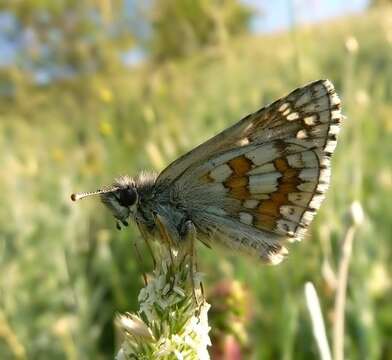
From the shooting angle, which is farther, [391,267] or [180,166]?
[391,267]

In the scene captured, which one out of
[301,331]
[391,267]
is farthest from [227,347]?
[391,267]

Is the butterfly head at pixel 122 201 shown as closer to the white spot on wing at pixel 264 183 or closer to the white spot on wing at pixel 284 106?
the white spot on wing at pixel 264 183

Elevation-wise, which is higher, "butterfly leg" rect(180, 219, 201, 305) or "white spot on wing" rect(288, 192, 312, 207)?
"white spot on wing" rect(288, 192, 312, 207)

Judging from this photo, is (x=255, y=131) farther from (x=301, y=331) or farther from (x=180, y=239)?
(x=301, y=331)

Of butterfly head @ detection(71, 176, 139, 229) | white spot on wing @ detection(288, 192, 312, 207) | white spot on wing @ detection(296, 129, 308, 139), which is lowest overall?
white spot on wing @ detection(288, 192, 312, 207)

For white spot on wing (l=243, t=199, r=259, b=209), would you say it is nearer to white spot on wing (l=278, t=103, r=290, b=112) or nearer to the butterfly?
the butterfly

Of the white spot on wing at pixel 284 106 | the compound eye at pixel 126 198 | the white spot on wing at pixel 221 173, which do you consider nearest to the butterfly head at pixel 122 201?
the compound eye at pixel 126 198

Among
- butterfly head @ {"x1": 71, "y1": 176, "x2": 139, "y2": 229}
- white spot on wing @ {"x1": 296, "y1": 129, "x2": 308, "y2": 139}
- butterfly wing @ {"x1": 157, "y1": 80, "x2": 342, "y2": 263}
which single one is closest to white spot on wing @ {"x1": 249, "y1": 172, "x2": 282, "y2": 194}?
butterfly wing @ {"x1": 157, "y1": 80, "x2": 342, "y2": 263}

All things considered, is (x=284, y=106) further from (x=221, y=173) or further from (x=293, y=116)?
(x=221, y=173)
